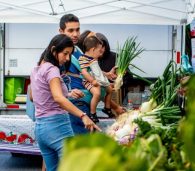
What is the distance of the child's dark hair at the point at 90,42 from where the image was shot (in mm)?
4473

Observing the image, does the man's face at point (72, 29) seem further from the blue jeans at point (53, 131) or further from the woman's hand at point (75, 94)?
the blue jeans at point (53, 131)

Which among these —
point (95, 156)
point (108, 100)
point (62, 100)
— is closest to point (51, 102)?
point (62, 100)

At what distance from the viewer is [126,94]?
803 centimetres

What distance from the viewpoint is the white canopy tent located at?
7770 millimetres

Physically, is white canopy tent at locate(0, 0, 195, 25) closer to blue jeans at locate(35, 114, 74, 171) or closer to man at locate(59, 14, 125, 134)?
man at locate(59, 14, 125, 134)

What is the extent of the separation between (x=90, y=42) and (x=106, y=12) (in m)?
3.45

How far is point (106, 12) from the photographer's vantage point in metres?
7.84

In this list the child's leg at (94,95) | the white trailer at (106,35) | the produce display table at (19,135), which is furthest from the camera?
the white trailer at (106,35)

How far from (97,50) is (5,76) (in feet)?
13.9

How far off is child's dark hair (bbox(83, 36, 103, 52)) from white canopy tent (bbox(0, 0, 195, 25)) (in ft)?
10.8

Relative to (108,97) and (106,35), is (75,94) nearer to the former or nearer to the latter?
(108,97)

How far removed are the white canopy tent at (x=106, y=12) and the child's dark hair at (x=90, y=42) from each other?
330 cm

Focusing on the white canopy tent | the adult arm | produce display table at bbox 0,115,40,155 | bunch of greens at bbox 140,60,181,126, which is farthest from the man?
the white canopy tent

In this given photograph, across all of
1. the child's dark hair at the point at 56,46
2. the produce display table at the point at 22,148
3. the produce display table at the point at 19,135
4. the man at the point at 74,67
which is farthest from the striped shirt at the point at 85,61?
the produce display table at the point at 22,148
